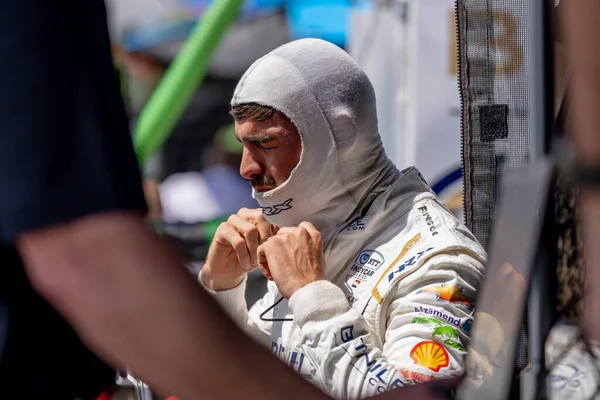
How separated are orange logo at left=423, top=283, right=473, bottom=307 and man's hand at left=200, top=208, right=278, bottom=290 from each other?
26.4 inches

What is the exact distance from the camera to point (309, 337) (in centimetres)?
228

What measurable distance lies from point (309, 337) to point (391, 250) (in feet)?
1.26

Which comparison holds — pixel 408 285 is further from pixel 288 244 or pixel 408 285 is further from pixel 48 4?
pixel 48 4

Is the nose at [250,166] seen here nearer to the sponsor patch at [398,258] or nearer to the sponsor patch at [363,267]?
the sponsor patch at [363,267]

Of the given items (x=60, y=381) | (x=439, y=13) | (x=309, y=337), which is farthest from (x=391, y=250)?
(x=439, y=13)

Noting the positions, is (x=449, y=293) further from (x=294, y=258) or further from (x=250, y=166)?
(x=250, y=166)

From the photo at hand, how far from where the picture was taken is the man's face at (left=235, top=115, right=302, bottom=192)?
2.75 metres

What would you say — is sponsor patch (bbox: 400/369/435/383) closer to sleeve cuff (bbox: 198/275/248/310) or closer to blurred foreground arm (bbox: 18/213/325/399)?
sleeve cuff (bbox: 198/275/248/310)

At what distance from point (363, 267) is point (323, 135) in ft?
1.48

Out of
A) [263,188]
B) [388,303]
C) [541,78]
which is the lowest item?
[388,303]

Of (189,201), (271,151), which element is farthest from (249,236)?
(189,201)

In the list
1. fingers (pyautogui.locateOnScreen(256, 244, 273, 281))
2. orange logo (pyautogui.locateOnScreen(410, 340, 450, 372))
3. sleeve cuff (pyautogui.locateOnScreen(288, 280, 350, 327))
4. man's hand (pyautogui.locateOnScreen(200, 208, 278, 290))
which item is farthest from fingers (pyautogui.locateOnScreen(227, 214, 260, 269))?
orange logo (pyautogui.locateOnScreen(410, 340, 450, 372))

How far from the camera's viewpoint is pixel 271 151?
276 centimetres

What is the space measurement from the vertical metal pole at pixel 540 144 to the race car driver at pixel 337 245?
1.00 metres
